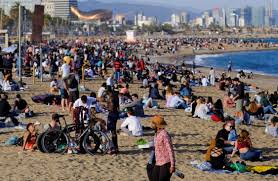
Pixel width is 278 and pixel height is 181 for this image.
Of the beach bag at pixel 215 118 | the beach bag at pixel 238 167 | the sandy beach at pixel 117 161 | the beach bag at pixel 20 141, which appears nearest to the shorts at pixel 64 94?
the sandy beach at pixel 117 161

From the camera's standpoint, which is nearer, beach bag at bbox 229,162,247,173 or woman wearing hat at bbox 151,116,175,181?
woman wearing hat at bbox 151,116,175,181

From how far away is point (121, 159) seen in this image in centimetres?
1152

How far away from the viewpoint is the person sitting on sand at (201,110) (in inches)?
678

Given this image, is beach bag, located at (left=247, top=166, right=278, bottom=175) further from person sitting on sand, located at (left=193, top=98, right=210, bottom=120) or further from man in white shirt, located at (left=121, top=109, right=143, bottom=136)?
person sitting on sand, located at (left=193, top=98, right=210, bottom=120)

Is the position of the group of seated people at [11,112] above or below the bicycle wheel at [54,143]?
above

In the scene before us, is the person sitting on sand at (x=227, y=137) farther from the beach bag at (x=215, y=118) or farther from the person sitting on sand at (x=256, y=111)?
the person sitting on sand at (x=256, y=111)

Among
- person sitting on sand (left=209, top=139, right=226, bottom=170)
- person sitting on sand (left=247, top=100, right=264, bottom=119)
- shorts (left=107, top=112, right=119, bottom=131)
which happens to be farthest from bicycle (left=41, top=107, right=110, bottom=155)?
person sitting on sand (left=247, top=100, right=264, bottom=119)

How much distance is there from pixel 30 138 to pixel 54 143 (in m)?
0.65

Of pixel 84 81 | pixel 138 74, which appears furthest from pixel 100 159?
pixel 138 74

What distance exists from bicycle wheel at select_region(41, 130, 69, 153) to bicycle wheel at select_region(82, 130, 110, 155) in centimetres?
40

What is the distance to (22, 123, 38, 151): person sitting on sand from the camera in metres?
11.7

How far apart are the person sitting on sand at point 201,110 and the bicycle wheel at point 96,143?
6.09m

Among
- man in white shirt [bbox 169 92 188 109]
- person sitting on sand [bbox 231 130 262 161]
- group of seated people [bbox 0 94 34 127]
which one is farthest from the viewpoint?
man in white shirt [bbox 169 92 188 109]

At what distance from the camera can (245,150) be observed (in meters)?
12.1
